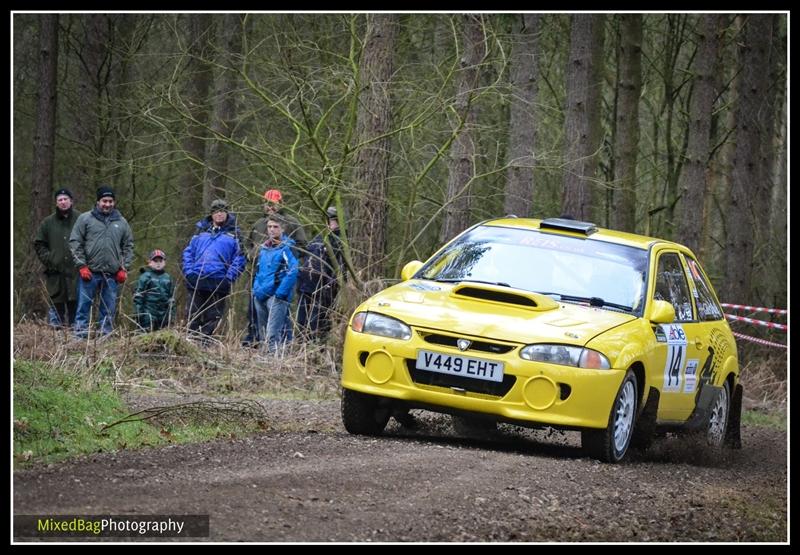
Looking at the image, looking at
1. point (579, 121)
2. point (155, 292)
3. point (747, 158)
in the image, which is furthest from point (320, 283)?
point (747, 158)

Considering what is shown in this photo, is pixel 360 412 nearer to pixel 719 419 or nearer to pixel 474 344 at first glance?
pixel 474 344

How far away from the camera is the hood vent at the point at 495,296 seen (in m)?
9.96

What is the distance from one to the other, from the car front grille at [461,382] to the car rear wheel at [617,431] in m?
0.72

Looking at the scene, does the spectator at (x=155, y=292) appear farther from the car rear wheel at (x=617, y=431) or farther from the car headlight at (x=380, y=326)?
the car rear wheel at (x=617, y=431)

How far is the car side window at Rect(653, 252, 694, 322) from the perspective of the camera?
11.0 metres

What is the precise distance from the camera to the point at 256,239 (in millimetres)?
17375

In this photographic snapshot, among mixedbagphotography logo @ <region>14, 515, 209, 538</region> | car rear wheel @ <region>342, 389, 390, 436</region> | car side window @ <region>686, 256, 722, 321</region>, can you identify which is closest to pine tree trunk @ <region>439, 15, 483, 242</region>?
car side window @ <region>686, 256, 722, 321</region>

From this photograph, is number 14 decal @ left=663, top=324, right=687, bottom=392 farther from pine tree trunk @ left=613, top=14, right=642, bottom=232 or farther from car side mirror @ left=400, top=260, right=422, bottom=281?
pine tree trunk @ left=613, top=14, right=642, bottom=232

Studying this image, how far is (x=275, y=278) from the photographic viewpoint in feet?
52.9

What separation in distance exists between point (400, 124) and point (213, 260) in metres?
2.95

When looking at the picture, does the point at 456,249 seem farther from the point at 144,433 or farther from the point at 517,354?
the point at 144,433

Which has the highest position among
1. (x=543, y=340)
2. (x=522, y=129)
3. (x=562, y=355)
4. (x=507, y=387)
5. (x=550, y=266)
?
(x=522, y=129)

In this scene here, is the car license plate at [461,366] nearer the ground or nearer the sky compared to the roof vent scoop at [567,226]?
nearer the ground

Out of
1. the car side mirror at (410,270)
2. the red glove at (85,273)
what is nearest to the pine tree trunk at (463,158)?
the red glove at (85,273)
